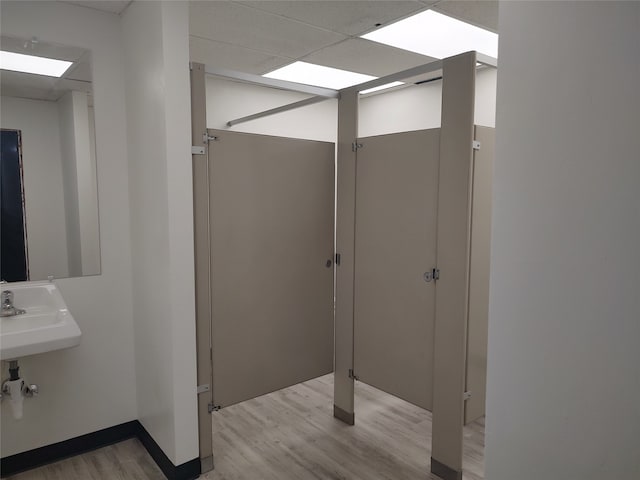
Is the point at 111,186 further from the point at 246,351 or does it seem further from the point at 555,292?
the point at 555,292

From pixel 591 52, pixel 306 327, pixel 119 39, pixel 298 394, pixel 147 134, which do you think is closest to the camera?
pixel 591 52

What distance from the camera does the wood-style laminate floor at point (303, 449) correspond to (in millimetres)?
2213

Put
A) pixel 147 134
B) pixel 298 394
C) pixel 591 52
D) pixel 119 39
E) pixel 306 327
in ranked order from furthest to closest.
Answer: pixel 298 394, pixel 306 327, pixel 119 39, pixel 147 134, pixel 591 52

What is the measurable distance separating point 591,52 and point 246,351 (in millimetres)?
2034

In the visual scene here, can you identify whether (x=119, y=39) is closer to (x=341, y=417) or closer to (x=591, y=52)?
(x=591, y=52)

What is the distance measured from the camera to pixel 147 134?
2174 mm

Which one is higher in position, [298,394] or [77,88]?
[77,88]

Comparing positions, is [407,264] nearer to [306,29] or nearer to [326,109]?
[306,29]

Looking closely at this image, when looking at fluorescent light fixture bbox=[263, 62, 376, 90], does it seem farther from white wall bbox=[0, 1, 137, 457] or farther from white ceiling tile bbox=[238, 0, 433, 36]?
white wall bbox=[0, 1, 137, 457]

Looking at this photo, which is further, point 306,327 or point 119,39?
point 306,327

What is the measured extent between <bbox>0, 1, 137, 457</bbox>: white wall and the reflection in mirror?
2.2 inches

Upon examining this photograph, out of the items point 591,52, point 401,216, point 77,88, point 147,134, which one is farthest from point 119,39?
point 591,52

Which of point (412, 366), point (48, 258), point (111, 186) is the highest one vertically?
point (111, 186)

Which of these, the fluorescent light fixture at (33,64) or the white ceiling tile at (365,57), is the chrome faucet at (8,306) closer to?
the fluorescent light fixture at (33,64)
